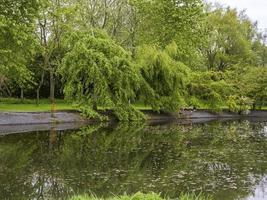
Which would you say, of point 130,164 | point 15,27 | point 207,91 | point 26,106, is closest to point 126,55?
point 26,106

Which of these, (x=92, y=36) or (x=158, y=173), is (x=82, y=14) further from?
(x=158, y=173)

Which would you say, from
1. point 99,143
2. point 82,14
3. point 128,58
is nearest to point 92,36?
point 128,58

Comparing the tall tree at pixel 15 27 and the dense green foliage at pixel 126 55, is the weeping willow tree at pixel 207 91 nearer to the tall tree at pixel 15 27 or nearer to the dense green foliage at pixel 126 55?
the dense green foliage at pixel 126 55

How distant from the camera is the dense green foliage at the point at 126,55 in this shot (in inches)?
1154

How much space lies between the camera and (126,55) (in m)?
31.5

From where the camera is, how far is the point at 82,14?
39.8 metres

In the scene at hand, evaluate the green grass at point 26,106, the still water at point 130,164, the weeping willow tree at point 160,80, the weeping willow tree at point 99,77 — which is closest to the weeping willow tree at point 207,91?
the weeping willow tree at point 160,80

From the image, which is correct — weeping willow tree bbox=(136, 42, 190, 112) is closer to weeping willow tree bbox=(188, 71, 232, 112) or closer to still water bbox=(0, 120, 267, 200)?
weeping willow tree bbox=(188, 71, 232, 112)

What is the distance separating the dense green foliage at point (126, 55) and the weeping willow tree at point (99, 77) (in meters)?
0.07

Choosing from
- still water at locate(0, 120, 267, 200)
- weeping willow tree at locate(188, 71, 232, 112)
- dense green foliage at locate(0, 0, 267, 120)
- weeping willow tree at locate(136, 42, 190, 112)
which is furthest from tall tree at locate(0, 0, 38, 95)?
weeping willow tree at locate(188, 71, 232, 112)

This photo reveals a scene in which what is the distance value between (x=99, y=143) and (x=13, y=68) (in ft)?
33.2

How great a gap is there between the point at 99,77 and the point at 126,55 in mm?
3140

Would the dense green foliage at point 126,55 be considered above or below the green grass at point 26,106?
above

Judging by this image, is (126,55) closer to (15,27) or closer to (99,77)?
(99,77)
